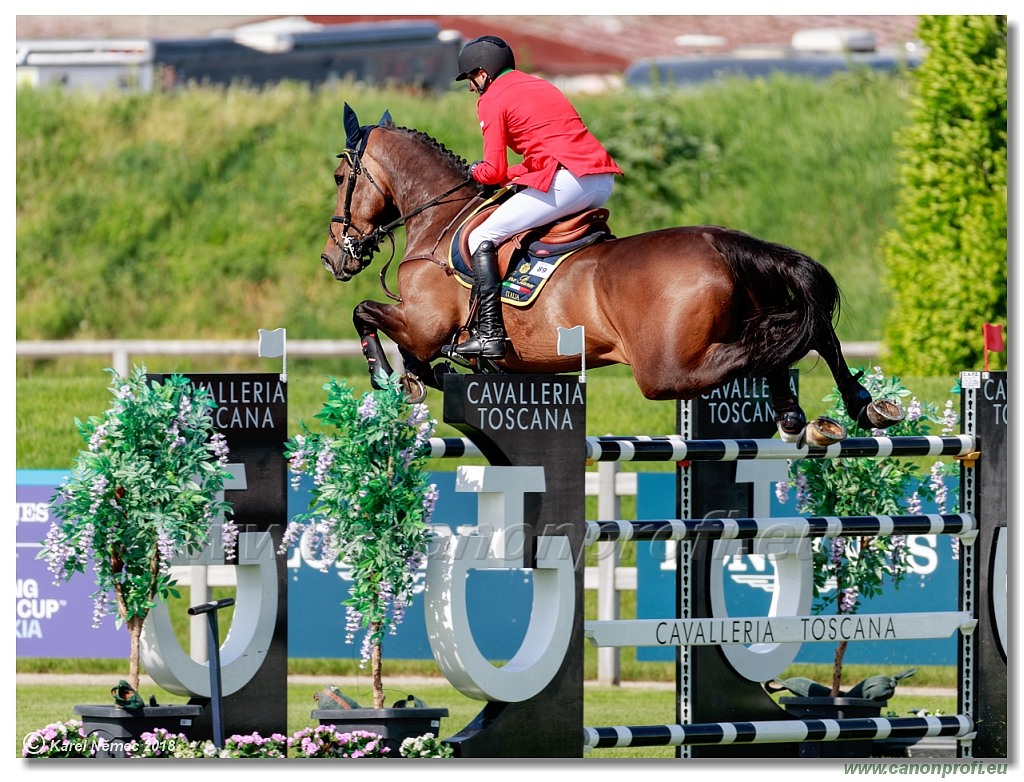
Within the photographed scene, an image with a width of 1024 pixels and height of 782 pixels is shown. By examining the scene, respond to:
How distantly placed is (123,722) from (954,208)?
7217 mm

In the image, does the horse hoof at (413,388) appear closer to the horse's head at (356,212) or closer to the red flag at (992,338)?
the horse's head at (356,212)

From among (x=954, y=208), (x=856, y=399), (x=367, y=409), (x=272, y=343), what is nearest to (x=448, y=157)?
(x=272, y=343)

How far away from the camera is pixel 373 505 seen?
15.8 ft

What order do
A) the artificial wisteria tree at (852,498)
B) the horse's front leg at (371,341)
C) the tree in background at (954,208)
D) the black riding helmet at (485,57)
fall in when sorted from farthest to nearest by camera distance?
the tree in background at (954,208), the artificial wisteria tree at (852,498), the horse's front leg at (371,341), the black riding helmet at (485,57)

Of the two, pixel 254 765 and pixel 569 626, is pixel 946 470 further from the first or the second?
pixel 254 765

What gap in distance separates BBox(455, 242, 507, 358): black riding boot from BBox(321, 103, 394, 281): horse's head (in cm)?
69

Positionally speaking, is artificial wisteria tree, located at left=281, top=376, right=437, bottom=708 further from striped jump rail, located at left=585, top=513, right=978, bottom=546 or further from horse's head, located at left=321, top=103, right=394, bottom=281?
horse's head, located at left=321, top=103, right=394, bottom=281

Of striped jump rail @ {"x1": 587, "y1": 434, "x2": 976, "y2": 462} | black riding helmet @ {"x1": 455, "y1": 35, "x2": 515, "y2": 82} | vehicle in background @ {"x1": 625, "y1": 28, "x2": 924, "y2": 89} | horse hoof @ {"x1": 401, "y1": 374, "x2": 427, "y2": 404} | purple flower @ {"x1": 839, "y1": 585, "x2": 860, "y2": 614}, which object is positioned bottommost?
purple flower @ {"x1": 839, "y1": 585, "x2": 860, "y2": 614}

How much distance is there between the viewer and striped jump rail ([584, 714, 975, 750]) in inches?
197

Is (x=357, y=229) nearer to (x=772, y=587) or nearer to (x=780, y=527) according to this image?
(x=780, y=527)

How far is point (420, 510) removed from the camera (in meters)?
4.85

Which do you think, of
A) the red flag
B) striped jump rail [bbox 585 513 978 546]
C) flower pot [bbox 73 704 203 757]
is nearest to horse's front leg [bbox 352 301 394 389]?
striped jump rail [bbox 585 513 978 546]

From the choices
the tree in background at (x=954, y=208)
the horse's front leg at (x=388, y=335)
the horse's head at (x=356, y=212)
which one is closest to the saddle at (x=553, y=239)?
the horse's front leg at (x=388, y=335)

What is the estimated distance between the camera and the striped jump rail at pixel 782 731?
5016 mm
